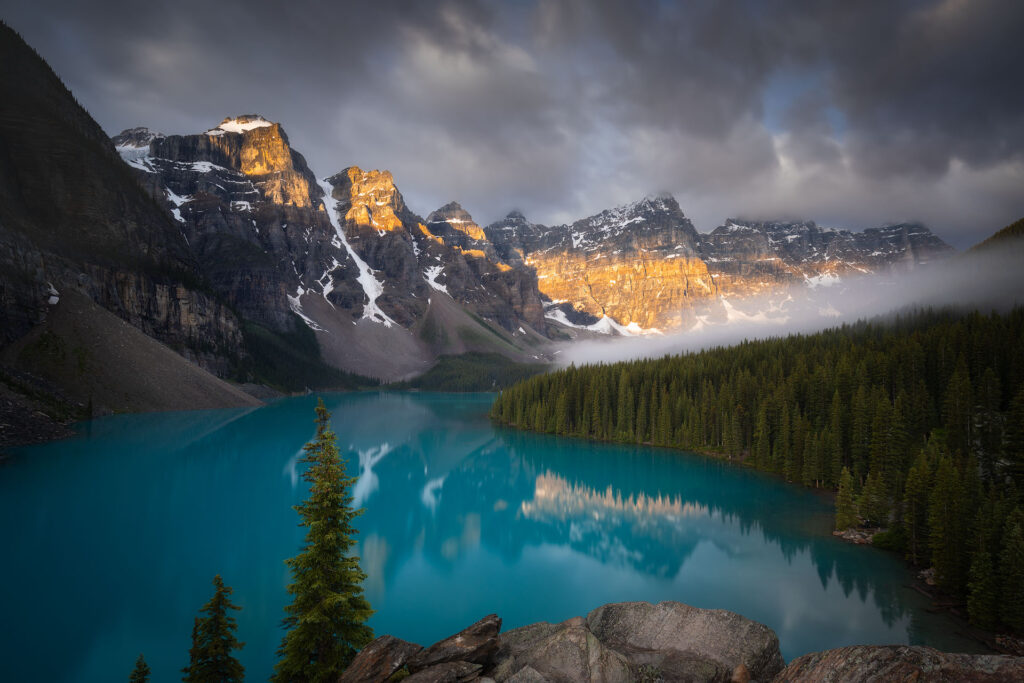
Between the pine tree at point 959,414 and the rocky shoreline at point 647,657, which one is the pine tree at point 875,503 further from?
the rocky shoreline at point 647,657

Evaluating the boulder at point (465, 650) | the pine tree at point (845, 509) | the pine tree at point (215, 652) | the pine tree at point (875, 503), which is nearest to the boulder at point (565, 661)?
the boulder at point (465, 650)

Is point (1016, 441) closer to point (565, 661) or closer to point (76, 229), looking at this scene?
point (565, 661)

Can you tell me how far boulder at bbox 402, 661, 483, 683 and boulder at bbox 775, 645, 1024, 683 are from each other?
19.4ft

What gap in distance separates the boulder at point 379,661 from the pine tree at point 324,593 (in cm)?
151

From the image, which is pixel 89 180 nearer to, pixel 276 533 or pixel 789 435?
pixel 276 533

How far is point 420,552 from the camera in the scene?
93.4ft

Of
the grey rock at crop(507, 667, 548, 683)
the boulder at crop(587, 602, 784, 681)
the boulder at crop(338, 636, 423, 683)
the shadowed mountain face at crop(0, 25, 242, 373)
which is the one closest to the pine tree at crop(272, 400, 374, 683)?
the boulder at crop(338, 636, 423, 683)

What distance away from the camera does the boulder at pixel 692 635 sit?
1082cm

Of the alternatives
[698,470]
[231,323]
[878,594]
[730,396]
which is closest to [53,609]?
[878,594]

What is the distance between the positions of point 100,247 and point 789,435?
13803cm

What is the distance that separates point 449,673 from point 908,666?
7.57m

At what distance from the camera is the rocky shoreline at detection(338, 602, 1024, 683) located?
286 inches

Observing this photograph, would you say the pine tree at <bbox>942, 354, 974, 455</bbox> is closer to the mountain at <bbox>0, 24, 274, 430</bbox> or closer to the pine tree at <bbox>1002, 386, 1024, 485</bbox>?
the pine tree at <bbox>1002, 386, 1024, 485</bbox>

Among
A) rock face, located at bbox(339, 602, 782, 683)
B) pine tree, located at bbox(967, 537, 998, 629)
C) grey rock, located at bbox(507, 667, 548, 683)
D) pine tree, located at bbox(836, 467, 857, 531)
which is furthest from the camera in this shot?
pine tree, located at bbox(836, 467, 857, 531)
